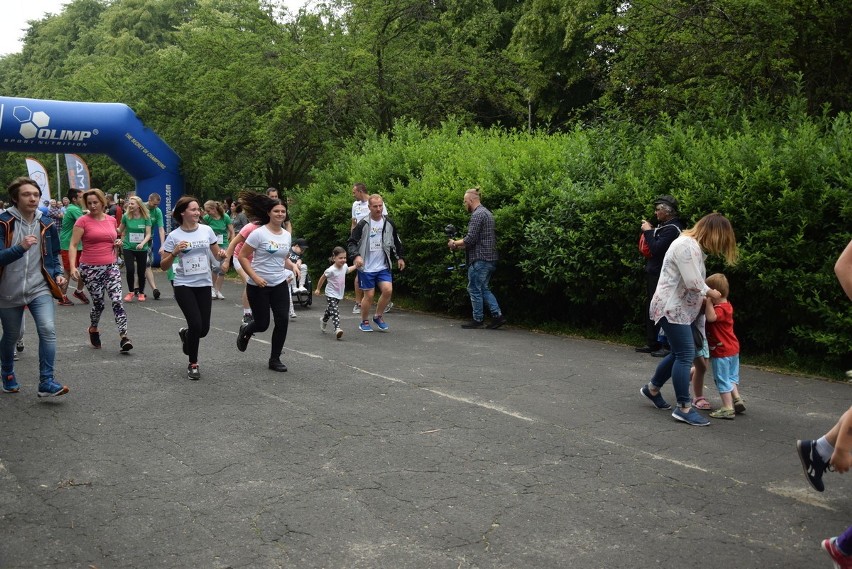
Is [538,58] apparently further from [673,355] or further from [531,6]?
[673,355]

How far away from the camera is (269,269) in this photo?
9086mm

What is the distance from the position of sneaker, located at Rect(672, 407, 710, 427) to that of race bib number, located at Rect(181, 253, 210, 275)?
196 inches

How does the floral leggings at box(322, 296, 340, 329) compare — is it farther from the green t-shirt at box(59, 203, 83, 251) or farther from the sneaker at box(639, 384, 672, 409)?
the green t-shirt at box(59, 203, 83, 251)

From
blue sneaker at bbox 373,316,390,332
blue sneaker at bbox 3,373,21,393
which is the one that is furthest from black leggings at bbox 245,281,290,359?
blue sneaker at bbox 373,316,390,332

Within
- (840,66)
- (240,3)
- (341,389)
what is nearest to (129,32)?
(240,3)

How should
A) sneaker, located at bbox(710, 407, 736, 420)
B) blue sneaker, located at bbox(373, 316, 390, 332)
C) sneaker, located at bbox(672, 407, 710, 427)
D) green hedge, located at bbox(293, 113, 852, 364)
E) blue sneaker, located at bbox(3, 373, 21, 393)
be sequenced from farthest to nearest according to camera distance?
blue sneaker, located at bbox(373, 316, 390, 332) → green hedge, located at bbox(293, 113, 852, 364) → blue sneaker, located at bbox(3, 373, 21, 393) → sneaker, located at bbox(710, 407, 736, 420) → sneaker, located at bbox(672, 407, 710, 427)

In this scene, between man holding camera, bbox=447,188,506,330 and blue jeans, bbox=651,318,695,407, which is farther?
man holding camera, bbox=447,188,506,330

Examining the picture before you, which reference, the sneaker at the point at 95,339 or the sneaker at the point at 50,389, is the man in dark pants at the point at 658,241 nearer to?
the sneaker at the point at 50,389

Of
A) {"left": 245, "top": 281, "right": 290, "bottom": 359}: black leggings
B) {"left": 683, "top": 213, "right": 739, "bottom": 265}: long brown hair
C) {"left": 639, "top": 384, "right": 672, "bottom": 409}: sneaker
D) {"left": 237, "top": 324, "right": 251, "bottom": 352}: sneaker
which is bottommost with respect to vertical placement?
{"left": 639, "top": 384, "right": 672, "bottom": 409}: sneaker

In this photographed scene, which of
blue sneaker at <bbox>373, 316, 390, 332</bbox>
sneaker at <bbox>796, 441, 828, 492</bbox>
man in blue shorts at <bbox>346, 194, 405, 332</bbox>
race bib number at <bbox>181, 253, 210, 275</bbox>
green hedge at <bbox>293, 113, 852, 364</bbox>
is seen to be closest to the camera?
sneaker at <bbox>796, 441, 828, 492</bbox>

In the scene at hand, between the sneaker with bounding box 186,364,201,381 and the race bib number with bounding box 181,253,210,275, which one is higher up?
the race bib number with bounding box 181,253,210,275

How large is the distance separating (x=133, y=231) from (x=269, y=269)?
25.9 feet

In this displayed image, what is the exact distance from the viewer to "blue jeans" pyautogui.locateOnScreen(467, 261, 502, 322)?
12.6m

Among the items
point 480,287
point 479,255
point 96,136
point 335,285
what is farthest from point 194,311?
point 96,136
